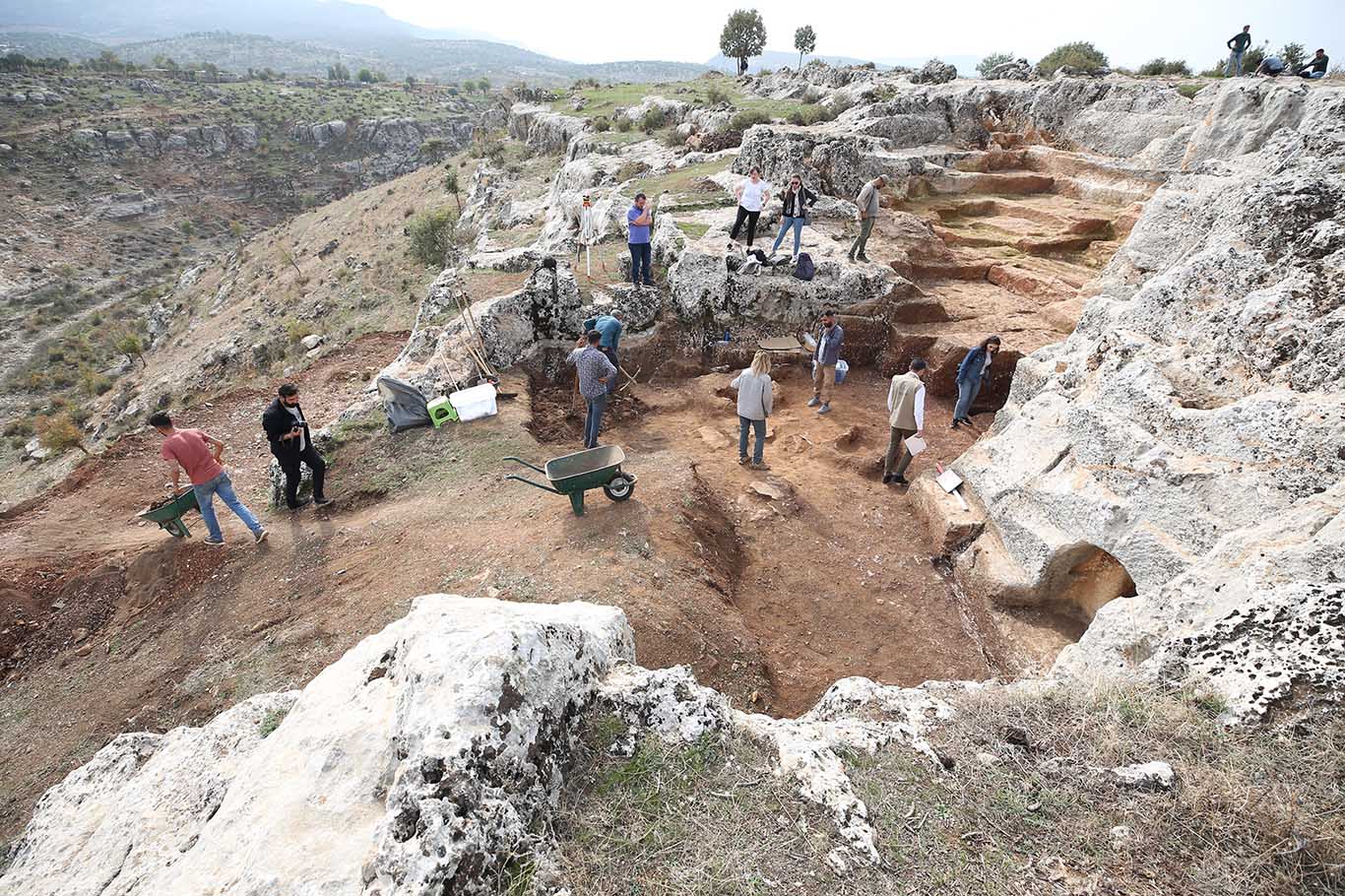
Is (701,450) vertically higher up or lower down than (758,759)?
lower down

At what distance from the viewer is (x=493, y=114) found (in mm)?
51250

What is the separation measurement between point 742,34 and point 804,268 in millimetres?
58643

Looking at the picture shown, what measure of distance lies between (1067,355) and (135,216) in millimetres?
67506

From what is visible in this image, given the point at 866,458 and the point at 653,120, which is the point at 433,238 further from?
the point at 866,458

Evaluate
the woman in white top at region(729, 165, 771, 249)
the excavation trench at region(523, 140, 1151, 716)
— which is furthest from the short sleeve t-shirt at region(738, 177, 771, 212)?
the excavation trench at region(523, 140, 1151, 716)

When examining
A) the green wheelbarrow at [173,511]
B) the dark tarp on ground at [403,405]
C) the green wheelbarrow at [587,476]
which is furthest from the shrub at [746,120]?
the green wheelbarrow at [173,511]

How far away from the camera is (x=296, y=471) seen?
7.89 meters

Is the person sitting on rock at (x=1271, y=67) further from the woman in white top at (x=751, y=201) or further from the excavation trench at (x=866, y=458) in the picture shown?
the woman in white top at (x=751, y=201)

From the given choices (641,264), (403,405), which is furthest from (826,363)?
(403,405)

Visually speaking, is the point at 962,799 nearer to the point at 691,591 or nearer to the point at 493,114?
the point at 691,591

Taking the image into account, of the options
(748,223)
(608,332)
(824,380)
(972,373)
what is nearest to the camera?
(608,332)

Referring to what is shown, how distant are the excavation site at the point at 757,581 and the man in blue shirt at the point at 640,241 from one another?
0.07 m

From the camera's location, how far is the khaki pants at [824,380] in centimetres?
1089

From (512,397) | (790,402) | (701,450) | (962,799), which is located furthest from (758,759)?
(790,402)
